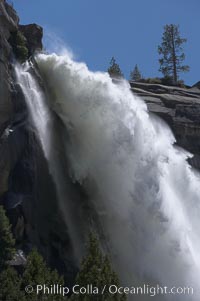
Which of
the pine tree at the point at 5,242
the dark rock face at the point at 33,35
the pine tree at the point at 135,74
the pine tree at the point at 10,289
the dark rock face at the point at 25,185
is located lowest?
the pine tree at the point at 10,289

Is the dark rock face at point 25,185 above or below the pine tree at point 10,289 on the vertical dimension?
above

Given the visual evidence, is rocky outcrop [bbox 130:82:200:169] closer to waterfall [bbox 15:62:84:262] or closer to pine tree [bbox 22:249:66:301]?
waterfall [bbox 15:62:84:262]

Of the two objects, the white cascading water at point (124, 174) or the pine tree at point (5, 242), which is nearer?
the pine tree at point (5, 242)

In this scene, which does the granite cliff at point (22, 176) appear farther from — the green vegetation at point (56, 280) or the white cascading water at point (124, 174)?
the green vegetation at point (56, 280)

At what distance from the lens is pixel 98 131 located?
33.2 m

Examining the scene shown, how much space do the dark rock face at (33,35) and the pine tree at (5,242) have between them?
13063mm

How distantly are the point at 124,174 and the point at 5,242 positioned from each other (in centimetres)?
875

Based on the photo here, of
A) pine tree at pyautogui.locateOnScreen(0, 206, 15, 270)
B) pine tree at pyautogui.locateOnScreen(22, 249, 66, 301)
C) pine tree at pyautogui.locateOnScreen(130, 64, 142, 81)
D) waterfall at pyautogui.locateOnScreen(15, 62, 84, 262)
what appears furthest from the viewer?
pine tree at pyautogui.locateOnScreen(130, 64, 142, 81)

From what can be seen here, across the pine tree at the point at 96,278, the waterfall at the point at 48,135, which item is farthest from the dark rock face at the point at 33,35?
the pine tree at the point at 96,278

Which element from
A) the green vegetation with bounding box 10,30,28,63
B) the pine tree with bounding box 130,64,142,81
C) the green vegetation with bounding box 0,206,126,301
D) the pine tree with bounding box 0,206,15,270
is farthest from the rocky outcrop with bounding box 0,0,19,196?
the pine tree with bounding box 130,64,142,81

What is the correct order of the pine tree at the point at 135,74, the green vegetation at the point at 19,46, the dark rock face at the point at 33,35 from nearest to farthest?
the green vegetation at the point at 19,46 → the dark rock face at the point at 33,35 → the pine tree at the point at 135,74

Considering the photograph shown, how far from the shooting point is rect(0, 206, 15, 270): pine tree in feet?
83.0

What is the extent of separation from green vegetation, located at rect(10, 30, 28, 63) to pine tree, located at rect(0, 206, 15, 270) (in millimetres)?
10679

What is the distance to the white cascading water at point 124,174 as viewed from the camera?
31.1m
